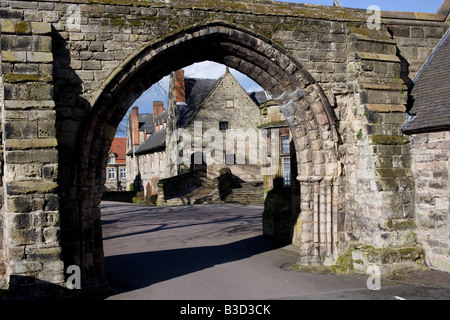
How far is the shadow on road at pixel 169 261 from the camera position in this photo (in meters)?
8.13

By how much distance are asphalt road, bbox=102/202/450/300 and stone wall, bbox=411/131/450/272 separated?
1073 millimetres

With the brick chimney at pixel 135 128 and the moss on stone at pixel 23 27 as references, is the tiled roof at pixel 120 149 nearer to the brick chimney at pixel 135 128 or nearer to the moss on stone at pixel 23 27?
the brick chimney at pixel 135 128

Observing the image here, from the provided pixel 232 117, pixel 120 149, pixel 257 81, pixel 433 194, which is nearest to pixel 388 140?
pixel 433 194

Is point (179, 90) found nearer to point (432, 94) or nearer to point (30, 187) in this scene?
point (432, 94)

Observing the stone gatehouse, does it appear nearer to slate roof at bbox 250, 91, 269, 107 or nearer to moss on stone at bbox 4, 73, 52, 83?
moss on stone at bbox 4, 73, 52, 83

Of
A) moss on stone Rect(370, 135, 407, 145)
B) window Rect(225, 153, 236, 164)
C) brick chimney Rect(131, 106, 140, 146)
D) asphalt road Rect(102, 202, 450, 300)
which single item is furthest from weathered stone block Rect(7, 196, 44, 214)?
brick chimney Rect(131, 106, 140, 146)

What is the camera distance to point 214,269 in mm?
8789

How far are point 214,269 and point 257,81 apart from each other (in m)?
3.68

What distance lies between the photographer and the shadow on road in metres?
8.13

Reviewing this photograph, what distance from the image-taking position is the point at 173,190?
1005 inches

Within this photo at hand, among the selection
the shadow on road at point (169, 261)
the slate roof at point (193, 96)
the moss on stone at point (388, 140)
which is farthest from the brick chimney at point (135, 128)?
the moss on stone at point (388, 140)
